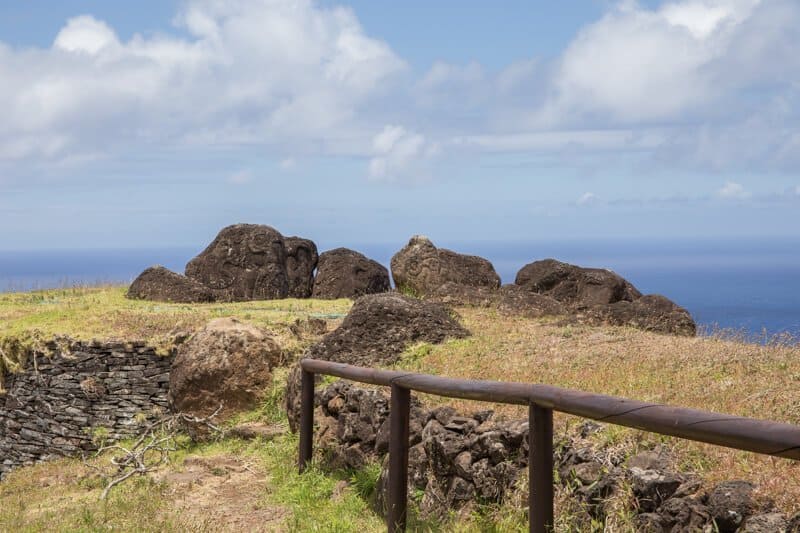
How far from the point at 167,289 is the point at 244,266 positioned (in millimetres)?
3049

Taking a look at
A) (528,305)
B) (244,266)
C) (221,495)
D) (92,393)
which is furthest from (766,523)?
(244,266)

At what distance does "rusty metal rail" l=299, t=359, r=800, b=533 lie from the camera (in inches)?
163

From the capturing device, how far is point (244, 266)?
28656mm

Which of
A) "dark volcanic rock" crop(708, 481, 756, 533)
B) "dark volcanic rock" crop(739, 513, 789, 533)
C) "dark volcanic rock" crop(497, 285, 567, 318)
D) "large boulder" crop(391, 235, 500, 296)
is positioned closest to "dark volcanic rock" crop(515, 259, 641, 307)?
→ "dark volcanic rock" crop(497, 285, 567, 318)

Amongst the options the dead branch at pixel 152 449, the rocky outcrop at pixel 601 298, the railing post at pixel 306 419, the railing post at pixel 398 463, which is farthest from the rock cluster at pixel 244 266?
the railing post at pixel 398 463

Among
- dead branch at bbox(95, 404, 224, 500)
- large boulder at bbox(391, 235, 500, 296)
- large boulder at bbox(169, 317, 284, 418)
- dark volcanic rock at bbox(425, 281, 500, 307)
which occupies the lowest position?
dead branch at bbox(95, 404, 224, 500)

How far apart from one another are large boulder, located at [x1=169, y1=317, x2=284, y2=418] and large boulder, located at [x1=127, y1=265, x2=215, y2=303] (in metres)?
10.2

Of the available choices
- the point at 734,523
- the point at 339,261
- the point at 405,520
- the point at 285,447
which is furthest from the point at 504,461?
the point at 339,261

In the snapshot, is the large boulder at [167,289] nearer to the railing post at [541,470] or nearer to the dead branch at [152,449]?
the dead branch at [152,449]

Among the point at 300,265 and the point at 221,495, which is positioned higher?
the point at 300,265

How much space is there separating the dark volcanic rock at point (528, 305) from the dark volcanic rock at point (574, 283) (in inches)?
27.9

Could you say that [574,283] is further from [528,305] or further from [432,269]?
[432,269]

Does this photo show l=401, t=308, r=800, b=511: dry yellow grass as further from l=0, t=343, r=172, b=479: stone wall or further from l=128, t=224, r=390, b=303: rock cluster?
l=128, t=224, r=390, b=303: rock cluster

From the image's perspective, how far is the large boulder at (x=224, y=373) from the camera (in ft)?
52.3
